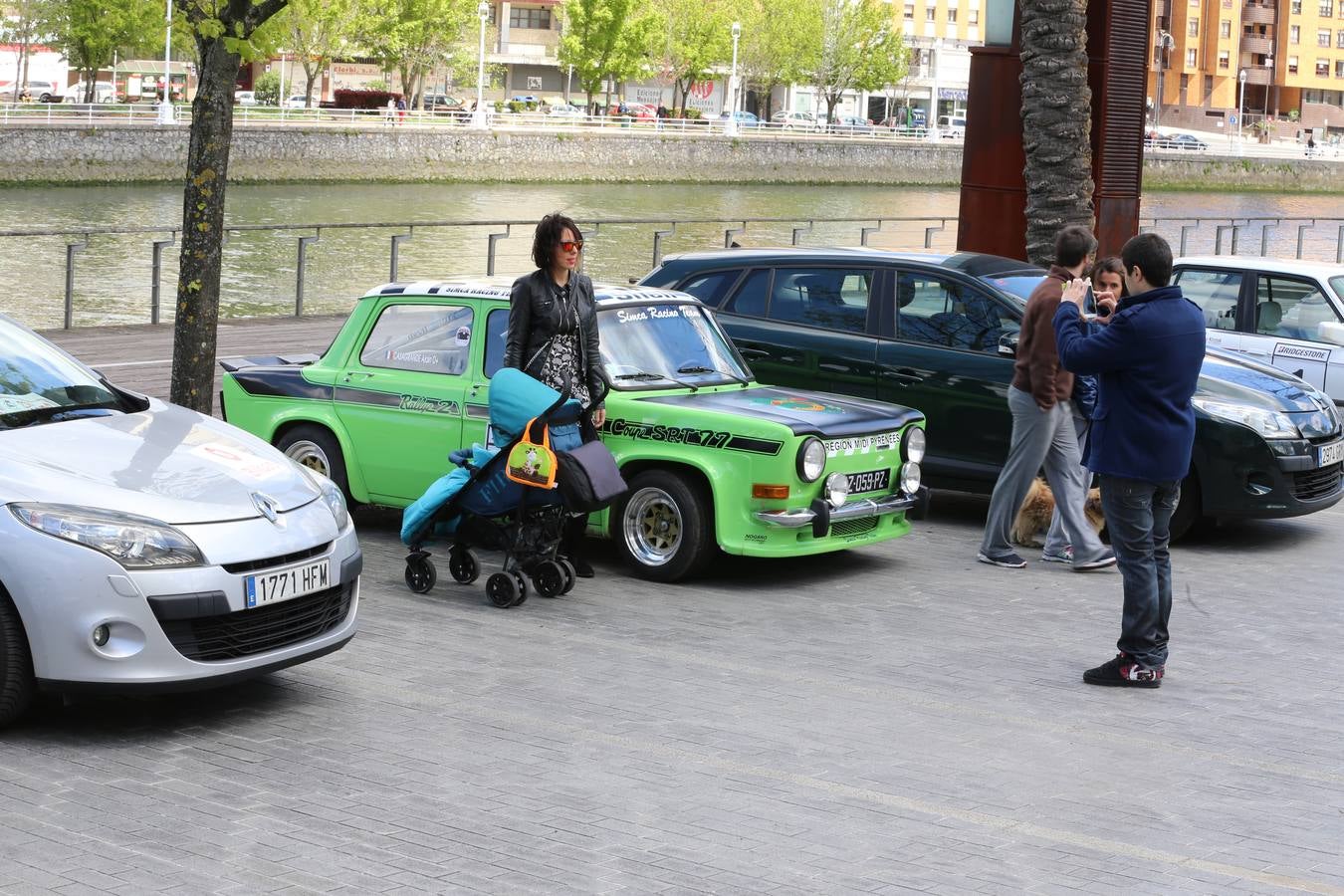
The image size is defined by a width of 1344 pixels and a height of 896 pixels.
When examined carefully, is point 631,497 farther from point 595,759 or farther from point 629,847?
point 629,847

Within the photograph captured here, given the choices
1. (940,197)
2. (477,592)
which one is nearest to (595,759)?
(477,592)

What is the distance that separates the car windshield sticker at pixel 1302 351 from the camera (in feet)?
47.9

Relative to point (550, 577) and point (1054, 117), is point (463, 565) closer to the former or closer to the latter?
point (550, 577)

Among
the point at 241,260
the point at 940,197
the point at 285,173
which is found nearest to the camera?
the point at 241,260

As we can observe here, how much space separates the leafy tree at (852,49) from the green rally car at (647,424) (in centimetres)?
9875

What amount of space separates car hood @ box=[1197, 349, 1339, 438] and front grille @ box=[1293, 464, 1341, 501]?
22 cm

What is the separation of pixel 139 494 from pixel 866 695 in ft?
9.36

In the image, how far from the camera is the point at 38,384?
703 centimetres

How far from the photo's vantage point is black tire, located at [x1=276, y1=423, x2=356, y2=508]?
1037 centimetres

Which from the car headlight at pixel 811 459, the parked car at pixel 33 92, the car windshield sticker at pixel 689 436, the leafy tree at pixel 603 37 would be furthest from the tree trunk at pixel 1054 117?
the leafy tree at pixel 603 37

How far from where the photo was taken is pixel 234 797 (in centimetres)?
564

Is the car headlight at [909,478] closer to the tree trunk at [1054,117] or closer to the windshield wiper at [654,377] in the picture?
the windshield wiper at [654,377]

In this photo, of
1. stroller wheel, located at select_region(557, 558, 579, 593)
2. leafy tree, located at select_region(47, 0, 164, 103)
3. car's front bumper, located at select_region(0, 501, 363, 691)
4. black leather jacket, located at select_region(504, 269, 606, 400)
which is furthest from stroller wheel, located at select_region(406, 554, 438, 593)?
leafy tree, located at select_region(47, 0, 164, 103)

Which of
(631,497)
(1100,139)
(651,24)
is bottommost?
(631,497)
